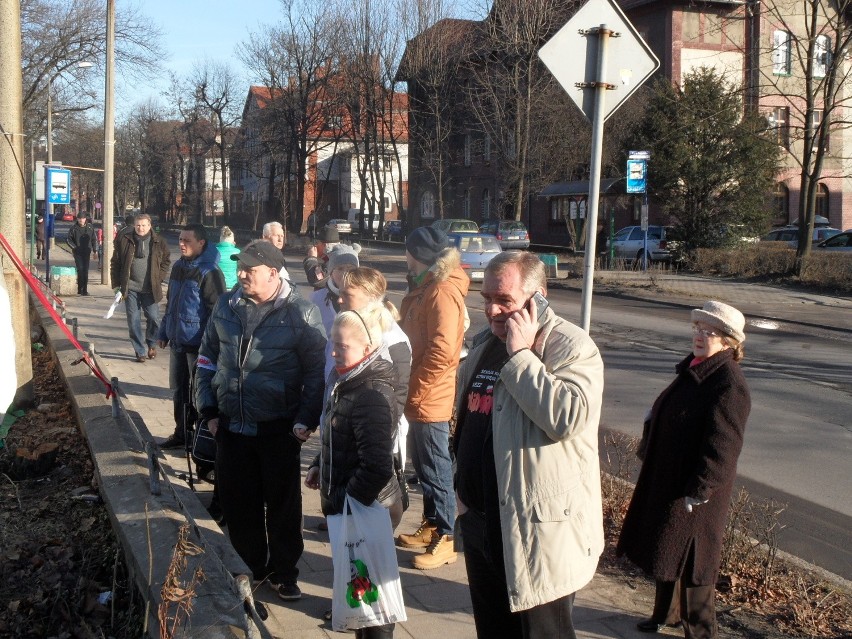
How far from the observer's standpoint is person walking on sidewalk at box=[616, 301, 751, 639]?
395 centimetres

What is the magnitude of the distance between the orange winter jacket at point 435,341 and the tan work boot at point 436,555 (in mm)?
680

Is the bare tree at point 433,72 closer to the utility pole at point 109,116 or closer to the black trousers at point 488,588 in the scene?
the utility pole at point 109,116

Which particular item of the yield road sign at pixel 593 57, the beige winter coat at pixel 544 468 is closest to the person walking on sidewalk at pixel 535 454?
the beige winter coat at pixel 544 468

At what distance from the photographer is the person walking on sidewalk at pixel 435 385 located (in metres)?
5.24

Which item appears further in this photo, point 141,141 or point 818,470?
point 141,141

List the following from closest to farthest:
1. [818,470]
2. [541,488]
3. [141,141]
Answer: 1. [541,488]
2. [818,470]
3. [141,141]

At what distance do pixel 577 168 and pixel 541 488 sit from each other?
4228 centimetres

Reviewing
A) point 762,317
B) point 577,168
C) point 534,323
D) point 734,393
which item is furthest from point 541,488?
point 577,168

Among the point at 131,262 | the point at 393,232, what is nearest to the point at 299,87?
the point at 393,232

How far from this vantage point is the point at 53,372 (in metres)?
9.63

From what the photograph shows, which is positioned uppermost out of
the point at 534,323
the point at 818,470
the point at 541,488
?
the point at 534,323

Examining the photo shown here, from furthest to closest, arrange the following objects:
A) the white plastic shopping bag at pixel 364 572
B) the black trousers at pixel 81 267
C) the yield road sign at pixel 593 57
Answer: the black trousers at pixel 81 267, the yield road sign at pixel 593 57, the white plastic shopping bag at pixel 364 572

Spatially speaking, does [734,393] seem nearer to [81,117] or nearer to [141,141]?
[81,117]

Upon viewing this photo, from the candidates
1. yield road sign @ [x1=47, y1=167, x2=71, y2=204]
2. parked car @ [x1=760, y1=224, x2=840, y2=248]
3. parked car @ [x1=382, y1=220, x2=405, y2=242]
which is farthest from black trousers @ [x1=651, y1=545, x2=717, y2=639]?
parked car @ [x1=382, y1=220, x2=405, y2=242]
